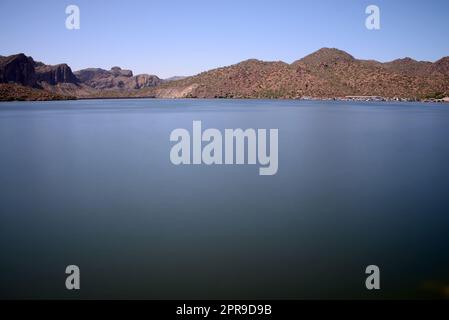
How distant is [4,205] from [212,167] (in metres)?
12.4

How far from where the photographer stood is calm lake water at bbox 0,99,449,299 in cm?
1027

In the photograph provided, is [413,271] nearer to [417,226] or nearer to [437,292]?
[437,292]

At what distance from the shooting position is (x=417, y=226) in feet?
47.3

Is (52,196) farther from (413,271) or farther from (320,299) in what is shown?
(413,271)

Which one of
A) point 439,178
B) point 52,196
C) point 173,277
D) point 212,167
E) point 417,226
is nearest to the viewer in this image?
point 173,277

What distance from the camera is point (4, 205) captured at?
16.9 meters

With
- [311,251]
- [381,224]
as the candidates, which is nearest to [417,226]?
[381,224]

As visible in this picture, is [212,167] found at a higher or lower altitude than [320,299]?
higher

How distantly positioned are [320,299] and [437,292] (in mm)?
3007

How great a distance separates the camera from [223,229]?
1410 centimetres

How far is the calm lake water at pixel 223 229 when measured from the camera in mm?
10266
